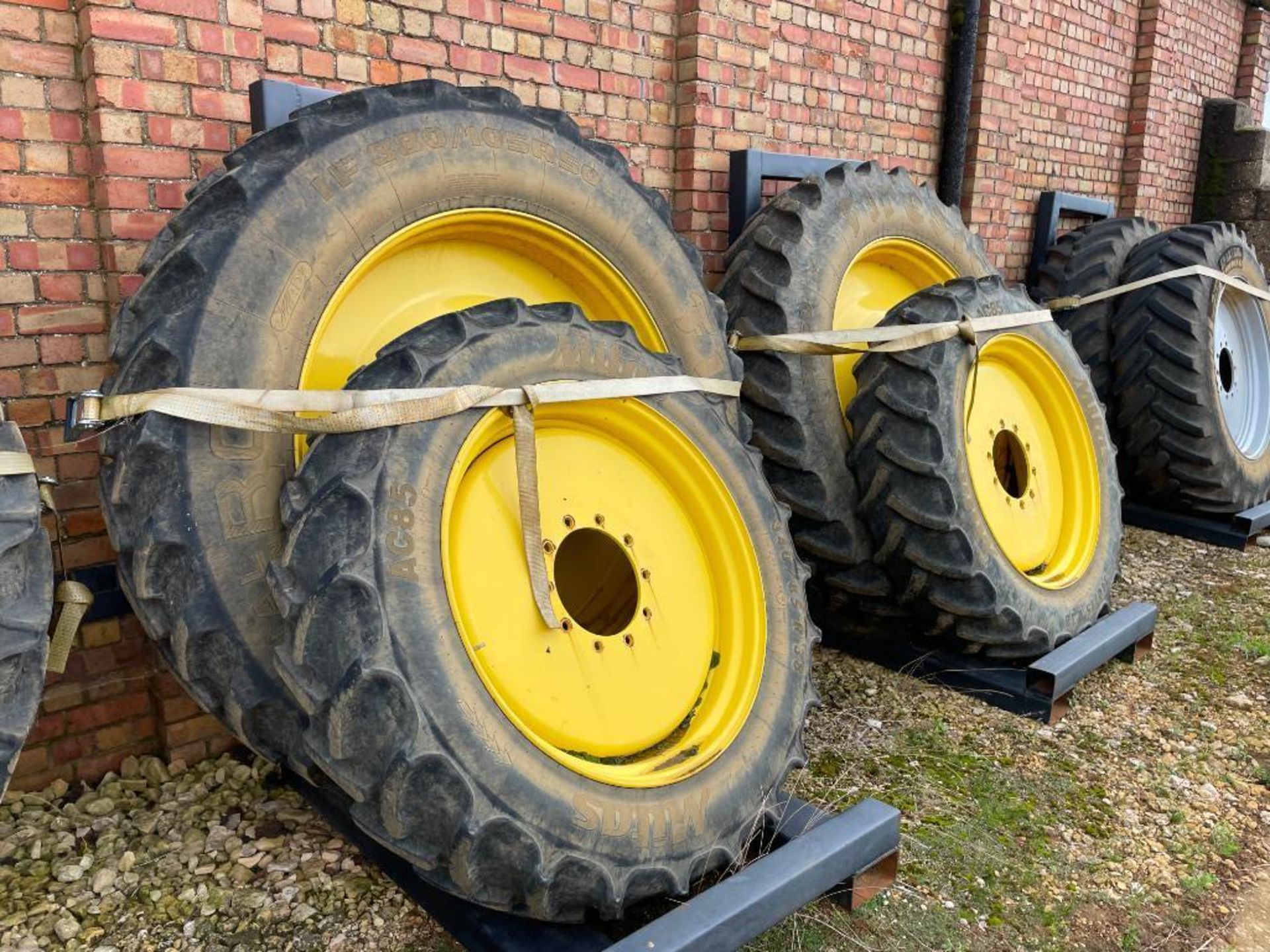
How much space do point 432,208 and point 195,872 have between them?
1697 millimetres

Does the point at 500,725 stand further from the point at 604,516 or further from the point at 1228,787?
the point at 1228,787

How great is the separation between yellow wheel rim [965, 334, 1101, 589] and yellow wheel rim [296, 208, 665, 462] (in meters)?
1.40

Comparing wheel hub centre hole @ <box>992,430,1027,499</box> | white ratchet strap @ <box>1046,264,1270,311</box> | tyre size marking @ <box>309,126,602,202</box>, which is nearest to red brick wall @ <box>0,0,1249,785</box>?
tyre size marking @ <box>309,126,602,202</box>

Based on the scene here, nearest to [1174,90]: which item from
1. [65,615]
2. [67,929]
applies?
[65,615]

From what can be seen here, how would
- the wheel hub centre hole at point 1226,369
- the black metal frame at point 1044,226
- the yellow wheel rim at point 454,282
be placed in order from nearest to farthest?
the yellow wheel rim at point 454,282, the wheel hub centre hole at point 1226,369, the black metal frame at point 1044,226

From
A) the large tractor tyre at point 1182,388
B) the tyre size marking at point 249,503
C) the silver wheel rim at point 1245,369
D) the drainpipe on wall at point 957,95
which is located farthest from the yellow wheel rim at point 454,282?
the silver wheel rim at point 1245,369

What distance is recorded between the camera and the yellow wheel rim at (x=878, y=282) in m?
3.76

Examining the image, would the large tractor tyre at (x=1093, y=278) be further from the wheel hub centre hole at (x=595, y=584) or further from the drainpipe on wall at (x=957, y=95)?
the wheel hub centre hole at (x=595, y=584)

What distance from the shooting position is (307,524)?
1737 mm

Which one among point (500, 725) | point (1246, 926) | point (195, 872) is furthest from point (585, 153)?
point (1246, 926)

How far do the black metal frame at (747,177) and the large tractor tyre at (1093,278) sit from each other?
198 cm

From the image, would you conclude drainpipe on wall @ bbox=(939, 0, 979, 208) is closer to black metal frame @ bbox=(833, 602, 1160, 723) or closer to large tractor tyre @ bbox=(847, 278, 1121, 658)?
large tractor tyre @ bbox=(847, 278, 1121, 658)

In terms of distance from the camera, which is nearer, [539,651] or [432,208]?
[539,651]

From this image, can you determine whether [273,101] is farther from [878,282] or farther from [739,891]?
[878,282]
